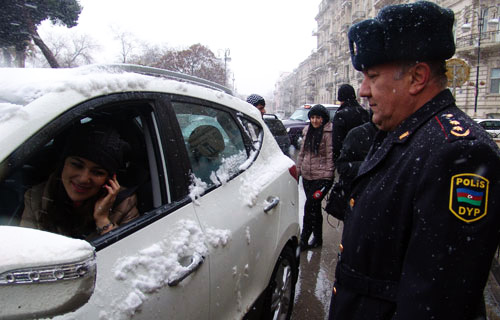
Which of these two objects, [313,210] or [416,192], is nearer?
[416,192]

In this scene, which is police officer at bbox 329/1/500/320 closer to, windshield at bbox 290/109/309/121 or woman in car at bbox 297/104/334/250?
woman in car at bbox 297/104/334/250

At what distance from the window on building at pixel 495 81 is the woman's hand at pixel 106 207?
109ft

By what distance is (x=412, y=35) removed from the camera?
117 cm

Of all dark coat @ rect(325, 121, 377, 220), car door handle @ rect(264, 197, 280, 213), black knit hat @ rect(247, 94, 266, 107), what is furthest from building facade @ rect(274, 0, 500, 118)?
black knit hat @ rect(247, 94, 266, 107)

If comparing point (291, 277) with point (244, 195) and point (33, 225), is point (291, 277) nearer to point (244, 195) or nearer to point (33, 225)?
point (244, 195)

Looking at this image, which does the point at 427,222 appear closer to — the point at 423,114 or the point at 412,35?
the point at 423,114

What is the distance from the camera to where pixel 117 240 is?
1272 millimetres

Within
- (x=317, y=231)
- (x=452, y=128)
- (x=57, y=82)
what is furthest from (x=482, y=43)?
(x=57, y=82)

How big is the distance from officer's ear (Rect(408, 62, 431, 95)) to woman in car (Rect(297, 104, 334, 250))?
10.6 feet

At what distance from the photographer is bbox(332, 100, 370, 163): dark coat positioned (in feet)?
13.5

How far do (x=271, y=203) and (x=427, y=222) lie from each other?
135cm

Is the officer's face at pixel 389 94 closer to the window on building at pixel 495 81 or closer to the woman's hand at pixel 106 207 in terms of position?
the woman's hand at pixel 106 207

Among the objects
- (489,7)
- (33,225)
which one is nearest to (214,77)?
(489,7)

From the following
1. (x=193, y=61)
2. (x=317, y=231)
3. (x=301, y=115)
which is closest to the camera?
(x=317, y=231)
